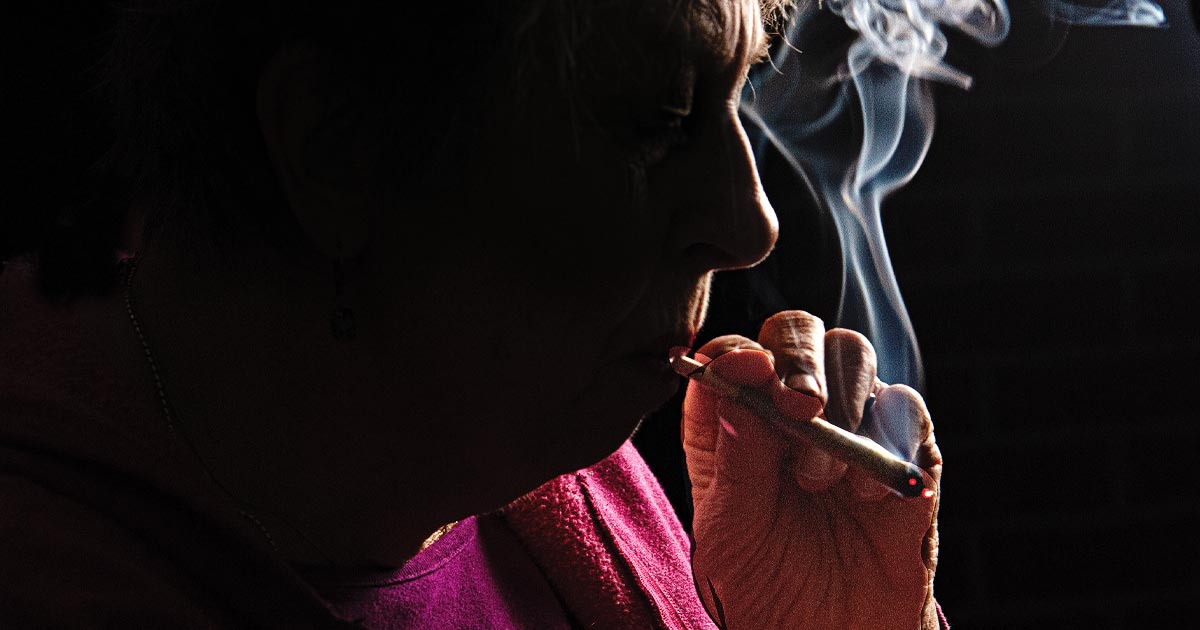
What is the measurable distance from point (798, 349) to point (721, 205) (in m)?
0.27

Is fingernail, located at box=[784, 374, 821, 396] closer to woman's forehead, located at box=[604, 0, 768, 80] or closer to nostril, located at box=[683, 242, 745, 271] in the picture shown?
nostril, located at box=[683, 242, 745, 271]

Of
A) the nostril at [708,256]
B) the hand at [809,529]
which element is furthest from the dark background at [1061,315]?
the nostril at [708,256]

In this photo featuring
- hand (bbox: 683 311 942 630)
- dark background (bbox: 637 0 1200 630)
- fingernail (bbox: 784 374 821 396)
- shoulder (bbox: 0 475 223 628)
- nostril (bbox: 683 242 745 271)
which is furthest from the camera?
dark background (bbox: 637 0 1200 630)

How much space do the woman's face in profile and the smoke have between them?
1.69ft

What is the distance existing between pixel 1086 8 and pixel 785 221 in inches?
26.5

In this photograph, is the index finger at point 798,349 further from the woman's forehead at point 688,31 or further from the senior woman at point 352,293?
the woman's forehead at point 688,31

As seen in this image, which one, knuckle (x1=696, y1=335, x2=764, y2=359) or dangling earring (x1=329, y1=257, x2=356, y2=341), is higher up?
dangling earring (x1=329, y1=257, x2=356, y2=341)

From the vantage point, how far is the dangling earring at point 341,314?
0.94 metres

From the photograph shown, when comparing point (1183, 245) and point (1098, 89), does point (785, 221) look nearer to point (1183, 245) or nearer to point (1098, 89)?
point (1098, 89)

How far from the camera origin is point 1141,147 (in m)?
2.36

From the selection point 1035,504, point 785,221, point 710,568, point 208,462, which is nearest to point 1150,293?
point 1035,504

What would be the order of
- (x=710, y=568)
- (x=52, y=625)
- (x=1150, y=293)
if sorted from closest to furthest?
(x=52, y=625) < (x=710, y=568) < (x=1150, y=293)

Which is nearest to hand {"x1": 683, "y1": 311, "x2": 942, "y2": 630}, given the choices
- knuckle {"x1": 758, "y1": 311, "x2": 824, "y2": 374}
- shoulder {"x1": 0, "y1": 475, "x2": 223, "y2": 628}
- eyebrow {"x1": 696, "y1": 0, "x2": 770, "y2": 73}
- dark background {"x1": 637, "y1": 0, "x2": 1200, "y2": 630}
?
knuckle {"x1": 758, "y1": 311, "x2": 824, "y2": 374}

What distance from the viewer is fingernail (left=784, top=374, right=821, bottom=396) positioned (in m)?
1.14
